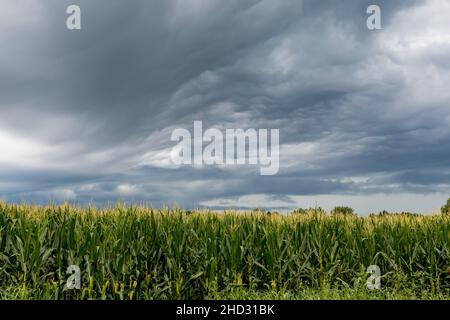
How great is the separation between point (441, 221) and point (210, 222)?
737 centimetres

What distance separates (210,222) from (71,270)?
13.0 feet

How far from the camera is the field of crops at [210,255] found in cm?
1050

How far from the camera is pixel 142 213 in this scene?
12.6m

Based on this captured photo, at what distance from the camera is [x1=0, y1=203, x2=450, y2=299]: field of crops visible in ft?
34.4

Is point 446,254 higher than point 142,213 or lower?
lower

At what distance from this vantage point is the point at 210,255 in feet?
37.9

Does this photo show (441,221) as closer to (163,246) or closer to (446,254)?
(446,254)
